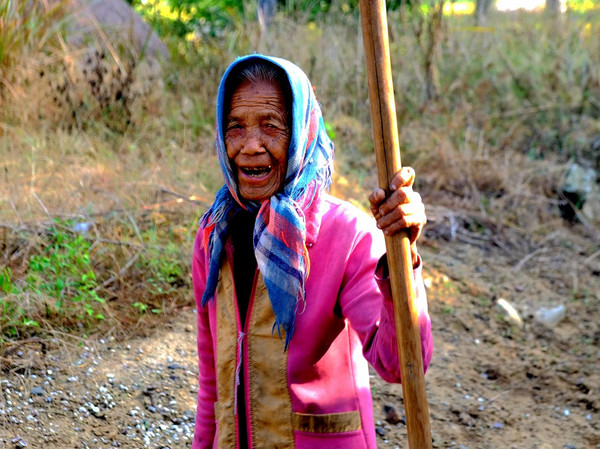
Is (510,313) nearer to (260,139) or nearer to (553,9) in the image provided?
(260,139)

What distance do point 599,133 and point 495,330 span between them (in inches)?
121

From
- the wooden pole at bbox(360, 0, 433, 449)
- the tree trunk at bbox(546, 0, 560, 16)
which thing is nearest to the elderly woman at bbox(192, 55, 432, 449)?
the wooden pole at bbox(360, 0, 433, 449)

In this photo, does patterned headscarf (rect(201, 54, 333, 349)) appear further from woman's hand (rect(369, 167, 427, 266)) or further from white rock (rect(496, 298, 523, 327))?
white rock (rect(496, 298, 523, 327))

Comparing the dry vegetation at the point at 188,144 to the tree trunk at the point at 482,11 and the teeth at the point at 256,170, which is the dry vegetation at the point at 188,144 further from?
the teeth at the point at 256,170

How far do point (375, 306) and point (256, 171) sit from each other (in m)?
0.50

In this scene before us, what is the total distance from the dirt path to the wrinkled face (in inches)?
64.0

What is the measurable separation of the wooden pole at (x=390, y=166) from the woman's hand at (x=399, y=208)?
23mm

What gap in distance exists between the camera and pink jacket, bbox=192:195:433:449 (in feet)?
6.11

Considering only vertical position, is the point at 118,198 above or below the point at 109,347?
above

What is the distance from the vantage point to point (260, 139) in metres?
1.95

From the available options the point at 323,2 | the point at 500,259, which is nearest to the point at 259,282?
the point at 500,259

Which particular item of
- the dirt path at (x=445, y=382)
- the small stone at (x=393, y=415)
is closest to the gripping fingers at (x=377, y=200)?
the dirt path at (x=445, y=382)

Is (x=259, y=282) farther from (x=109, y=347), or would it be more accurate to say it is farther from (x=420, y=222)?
(x=109, y=347)

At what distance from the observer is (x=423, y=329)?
1706 millimetres
